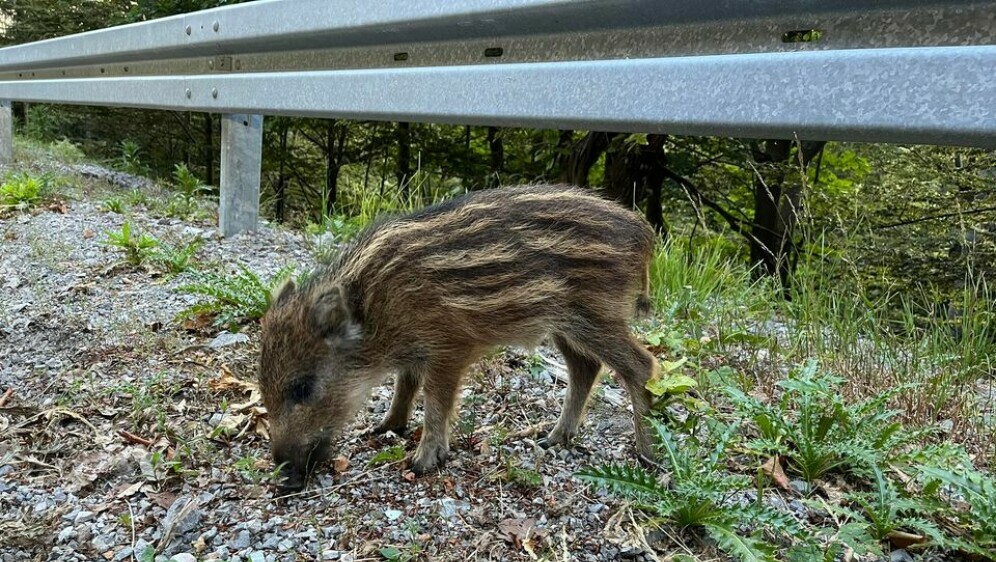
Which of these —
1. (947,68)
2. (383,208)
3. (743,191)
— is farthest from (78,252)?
(743,191)

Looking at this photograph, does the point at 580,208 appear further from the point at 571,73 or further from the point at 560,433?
the point at 560,433

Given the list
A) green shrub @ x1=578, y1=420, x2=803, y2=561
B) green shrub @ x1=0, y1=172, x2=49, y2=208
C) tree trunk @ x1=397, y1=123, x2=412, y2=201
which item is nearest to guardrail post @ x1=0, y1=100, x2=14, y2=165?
green shrub @ x1=0, y1=172, x2=49, y2=208

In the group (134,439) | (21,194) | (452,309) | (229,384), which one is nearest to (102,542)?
(134,439)

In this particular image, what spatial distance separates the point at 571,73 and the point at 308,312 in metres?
1.36

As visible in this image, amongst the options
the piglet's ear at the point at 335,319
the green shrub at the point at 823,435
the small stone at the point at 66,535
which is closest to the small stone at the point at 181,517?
the small stone at the point at 66,535

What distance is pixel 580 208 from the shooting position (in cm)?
296

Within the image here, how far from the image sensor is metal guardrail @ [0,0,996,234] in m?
1.75

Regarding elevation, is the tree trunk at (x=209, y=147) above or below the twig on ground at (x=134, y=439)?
below

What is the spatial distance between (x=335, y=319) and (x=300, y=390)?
0.31 meters

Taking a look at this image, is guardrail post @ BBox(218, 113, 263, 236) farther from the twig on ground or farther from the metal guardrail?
the twig on ground

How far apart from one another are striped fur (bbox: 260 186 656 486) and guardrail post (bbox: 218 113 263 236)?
94.4 inches

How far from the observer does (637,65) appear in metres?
2.27

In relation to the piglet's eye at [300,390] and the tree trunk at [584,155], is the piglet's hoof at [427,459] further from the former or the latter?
the tree trunk at [584,155]

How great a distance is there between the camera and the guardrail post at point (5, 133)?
8.89m
